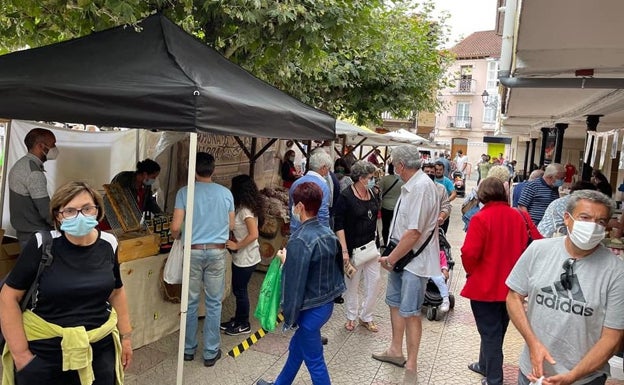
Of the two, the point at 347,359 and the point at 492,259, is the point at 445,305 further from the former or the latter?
the point at 492,259

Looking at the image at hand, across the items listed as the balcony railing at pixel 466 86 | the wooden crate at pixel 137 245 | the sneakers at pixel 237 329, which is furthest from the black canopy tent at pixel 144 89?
the balcony railing at pixel 466 86

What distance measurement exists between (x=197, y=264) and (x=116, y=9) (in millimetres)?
2120

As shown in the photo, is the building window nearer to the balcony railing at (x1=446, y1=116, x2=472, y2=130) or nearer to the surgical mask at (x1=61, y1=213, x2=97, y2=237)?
the balcony railing at (x1=446, y1=116, x2=472, y2=130)

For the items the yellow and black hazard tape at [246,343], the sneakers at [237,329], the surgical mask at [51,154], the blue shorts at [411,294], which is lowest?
the yellow and black hazard tape at [246,343]

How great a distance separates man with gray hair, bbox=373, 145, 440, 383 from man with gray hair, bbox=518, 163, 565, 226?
279 centimetres

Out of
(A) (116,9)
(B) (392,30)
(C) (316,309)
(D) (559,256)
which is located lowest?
(C) (316,309)

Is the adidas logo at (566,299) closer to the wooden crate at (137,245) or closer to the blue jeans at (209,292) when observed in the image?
→ the blue jeans at (209,292)

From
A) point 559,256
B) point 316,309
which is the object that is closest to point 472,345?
point 316,309

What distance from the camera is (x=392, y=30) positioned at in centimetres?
1223

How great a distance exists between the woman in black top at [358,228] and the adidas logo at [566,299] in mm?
2406

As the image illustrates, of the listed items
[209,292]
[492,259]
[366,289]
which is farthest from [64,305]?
[366,289]

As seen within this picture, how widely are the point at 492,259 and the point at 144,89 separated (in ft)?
9.23

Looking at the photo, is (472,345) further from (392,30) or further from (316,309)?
(392,30)

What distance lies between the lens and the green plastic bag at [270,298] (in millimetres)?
3270
